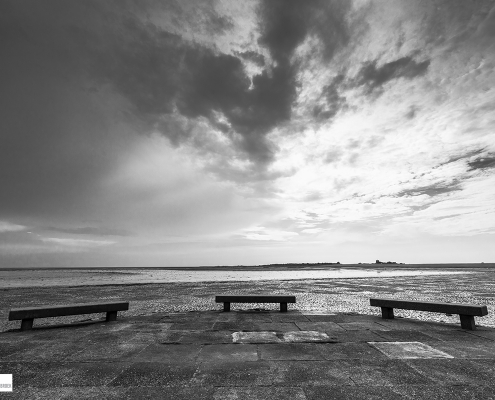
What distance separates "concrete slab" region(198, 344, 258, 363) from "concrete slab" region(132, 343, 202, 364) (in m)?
0.17

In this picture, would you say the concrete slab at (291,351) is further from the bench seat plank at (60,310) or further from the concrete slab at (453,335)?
the bench seat plank at (60,310)

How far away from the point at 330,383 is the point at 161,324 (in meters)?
5.05

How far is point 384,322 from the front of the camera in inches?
295

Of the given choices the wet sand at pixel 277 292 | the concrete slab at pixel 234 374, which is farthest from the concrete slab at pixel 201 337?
the wet sand at pixel 277 292

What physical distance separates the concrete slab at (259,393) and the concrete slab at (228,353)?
43.2 inches

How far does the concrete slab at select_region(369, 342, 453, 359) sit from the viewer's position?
190 inches

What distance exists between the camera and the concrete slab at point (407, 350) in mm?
4814

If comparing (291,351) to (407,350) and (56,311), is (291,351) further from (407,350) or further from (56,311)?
(56,311)

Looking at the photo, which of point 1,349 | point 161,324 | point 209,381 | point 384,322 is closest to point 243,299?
point 161,324

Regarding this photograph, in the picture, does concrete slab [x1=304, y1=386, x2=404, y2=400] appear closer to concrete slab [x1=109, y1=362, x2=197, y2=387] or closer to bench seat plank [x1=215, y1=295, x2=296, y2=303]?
concrete slab [x1=109, y1=362, x2=197, y2=387]

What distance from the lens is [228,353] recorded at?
16.5 ft

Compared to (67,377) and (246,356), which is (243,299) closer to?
(246,356)

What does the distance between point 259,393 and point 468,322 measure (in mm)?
5974

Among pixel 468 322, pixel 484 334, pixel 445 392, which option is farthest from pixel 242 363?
pixel 468 322
